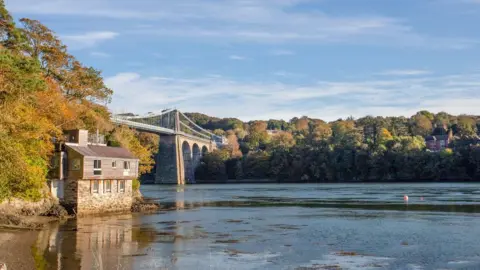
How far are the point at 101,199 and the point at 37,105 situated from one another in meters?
6.77

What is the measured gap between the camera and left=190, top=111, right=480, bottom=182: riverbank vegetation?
107 metres

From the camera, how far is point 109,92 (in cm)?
4219

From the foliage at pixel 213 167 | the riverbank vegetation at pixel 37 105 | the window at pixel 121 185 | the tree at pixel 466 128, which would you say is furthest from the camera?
the foliage at pixel 213 167

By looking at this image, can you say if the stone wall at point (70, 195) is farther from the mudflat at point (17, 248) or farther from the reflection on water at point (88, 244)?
the mudflat at point (17, 248)

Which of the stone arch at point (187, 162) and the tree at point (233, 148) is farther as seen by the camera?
the tree at point (233, 148)

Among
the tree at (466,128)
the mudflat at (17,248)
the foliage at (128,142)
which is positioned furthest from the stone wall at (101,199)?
the tree at (466,128)

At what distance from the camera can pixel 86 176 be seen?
31938 millimetres

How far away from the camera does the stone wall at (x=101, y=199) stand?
32125 mm

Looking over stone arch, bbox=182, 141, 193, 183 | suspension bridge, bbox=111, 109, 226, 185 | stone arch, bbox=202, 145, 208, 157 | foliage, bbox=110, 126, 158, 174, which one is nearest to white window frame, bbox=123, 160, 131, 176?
foliage, bbox=110, 126, 158, 174

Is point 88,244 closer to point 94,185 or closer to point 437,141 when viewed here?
point 94,185

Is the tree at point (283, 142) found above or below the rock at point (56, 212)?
above

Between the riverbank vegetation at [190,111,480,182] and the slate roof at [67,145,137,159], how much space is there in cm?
8311

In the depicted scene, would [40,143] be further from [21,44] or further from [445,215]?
[445,215]

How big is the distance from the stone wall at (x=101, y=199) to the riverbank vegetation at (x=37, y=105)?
2389 mm
